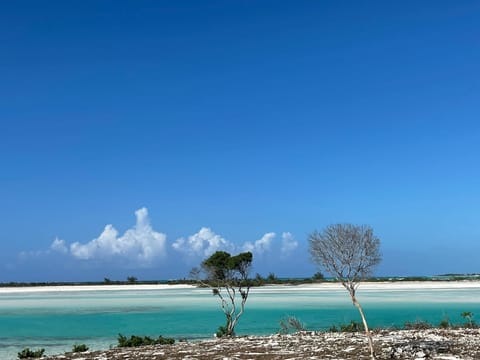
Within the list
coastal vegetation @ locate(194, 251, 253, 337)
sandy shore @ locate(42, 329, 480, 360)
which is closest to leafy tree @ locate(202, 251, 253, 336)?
coastal vegetation @ locate(194, 251, 253, 337)

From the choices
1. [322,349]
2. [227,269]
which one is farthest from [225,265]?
[322,349]

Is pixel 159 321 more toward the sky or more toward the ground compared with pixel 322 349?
more toward the ground

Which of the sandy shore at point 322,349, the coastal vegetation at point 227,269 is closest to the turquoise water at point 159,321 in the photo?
the coastal vegetation at point 227,269

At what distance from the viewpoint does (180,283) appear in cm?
14100

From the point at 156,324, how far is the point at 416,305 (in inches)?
1153

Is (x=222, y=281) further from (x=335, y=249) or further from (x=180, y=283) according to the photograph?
(x=180, y=283)

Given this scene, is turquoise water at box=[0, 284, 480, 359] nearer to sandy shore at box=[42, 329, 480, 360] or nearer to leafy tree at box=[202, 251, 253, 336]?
leafy tree at box=[202, 251, 253, 336]

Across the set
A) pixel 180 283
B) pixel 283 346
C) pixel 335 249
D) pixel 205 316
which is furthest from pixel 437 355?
pixel 180 283

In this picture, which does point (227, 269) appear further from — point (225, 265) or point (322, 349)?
point (322, 349)

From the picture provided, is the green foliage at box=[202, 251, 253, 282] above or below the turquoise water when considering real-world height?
above

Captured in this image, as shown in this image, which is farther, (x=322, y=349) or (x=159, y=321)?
(x=159, y=321)

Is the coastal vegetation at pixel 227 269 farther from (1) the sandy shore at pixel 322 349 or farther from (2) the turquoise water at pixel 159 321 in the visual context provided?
(1) the sandy shore at pixel 322 349

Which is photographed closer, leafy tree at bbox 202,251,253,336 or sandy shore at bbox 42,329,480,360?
sandy shore at bbox 42,329,480,360

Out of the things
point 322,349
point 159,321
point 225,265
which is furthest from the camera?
point 159,321
